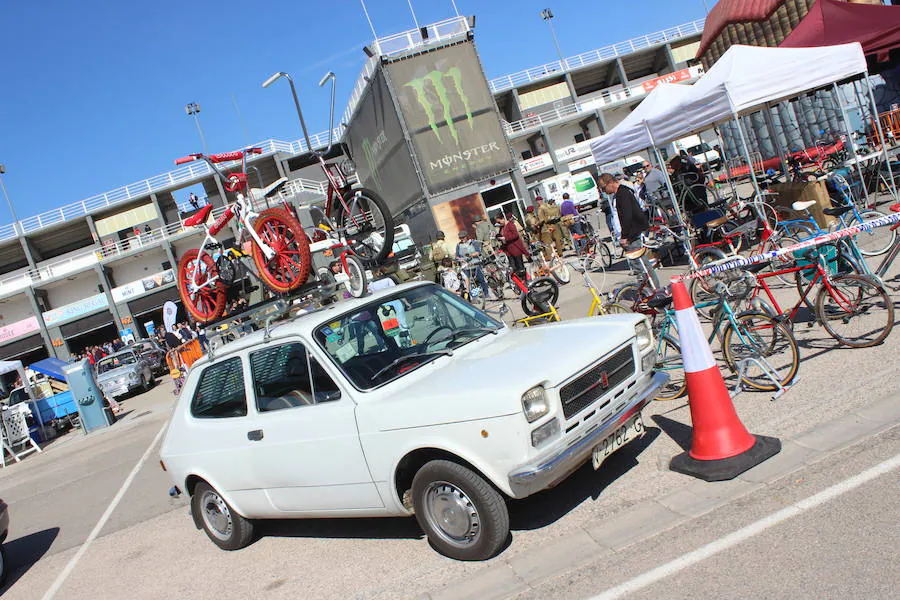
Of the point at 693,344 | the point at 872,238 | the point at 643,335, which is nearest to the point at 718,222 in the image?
the point at 872,238

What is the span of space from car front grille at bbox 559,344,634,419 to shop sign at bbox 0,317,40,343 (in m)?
50.0

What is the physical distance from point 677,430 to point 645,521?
147 cm

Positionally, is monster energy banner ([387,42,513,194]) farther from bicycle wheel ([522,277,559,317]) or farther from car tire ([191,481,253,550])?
car tire ([191,481,253,550])

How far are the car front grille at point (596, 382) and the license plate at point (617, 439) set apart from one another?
0.24 m

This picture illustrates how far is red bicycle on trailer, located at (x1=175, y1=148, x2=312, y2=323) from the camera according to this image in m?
7.04

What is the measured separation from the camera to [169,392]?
21.8 metres

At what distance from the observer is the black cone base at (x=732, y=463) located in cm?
416

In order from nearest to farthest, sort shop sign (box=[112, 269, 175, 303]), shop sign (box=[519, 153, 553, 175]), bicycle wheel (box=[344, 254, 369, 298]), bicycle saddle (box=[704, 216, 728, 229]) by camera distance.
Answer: bicycle wheel (box=[344, 254, 369, 298]), bicycle saddle (box=[704, 216, 728, 229]), shop sign (box=[112, 269, 175, 303]), shop sign (box=[519, 153, 553, 175])

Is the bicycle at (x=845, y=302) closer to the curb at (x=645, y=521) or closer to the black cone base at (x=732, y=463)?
the curb at (x=645, y=521)

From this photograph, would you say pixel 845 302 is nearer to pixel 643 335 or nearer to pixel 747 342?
pixel 747 342

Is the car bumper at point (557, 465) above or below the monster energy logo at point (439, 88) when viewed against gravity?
below

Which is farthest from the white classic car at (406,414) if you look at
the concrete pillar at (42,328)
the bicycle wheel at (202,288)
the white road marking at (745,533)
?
the concrete pillar at (42,328)

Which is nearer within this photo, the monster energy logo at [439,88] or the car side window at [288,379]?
the car side window at [288,379]

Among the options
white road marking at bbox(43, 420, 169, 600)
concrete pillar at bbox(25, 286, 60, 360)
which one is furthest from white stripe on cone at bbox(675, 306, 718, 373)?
concrete pillar at bbox(25, 286, 60, 360)
